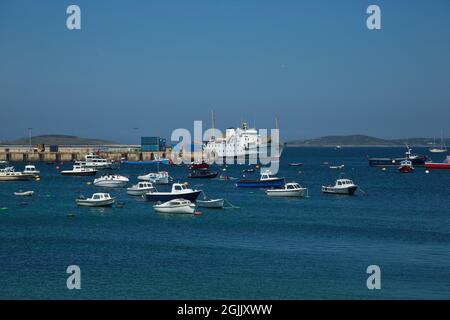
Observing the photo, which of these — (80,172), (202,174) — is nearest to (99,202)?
(202,174)

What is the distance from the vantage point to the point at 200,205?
171 feet

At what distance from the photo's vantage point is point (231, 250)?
3444 centimetres

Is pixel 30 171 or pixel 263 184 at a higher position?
pixel 30 171

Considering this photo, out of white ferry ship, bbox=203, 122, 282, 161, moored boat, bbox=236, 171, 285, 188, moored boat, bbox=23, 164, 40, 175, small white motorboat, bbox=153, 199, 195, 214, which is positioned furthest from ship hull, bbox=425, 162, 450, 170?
small white motorboat, bbox=153, 199, 195, 214

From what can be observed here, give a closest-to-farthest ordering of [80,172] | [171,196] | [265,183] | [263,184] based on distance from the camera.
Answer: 1. [171,196]
2. [265,183]
3. [263,184]
4. [80,172]

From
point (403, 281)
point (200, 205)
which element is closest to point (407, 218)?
point (200, 205)

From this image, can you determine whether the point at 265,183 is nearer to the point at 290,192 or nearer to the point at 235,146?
the point at 290,192

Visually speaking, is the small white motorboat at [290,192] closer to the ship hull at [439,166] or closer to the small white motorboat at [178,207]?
the small white motorboat at [178,207]

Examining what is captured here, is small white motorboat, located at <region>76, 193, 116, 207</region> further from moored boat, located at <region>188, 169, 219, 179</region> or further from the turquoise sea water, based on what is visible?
moored boat, located at <region>188, 169, 219, 179</region>

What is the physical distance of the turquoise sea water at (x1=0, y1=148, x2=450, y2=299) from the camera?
86.1 ft

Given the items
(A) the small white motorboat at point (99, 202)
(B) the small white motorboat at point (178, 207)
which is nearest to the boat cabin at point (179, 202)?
(B) the small white motorboat at point (178, 207)

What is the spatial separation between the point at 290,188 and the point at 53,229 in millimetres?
27703

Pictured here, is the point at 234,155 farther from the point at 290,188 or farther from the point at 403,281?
the point at 403,281

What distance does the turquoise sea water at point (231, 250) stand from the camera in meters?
26.2
